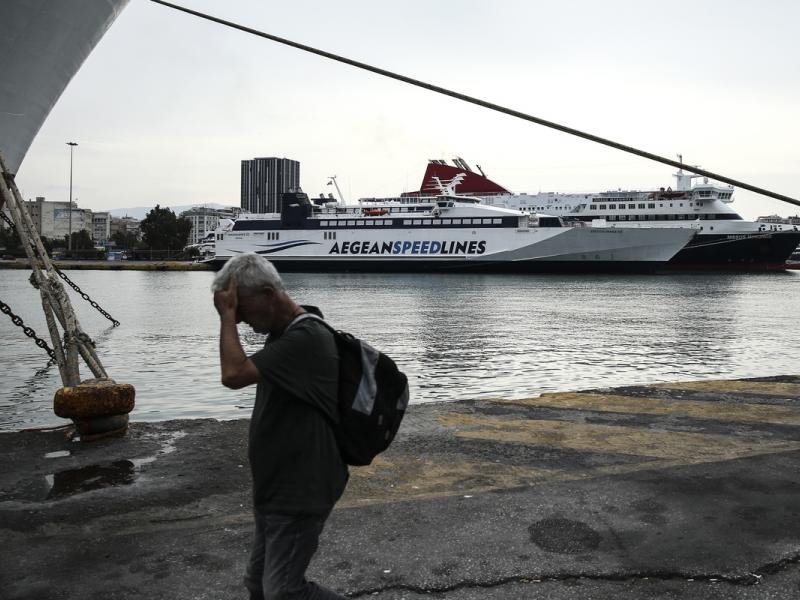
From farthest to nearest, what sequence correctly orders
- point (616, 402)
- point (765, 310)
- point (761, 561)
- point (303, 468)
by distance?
point (765, 310)
point (616, 402)
point (761, 561)
point (303, 468)

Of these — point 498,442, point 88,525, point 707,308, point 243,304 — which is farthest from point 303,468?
point 707,308

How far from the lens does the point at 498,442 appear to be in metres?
5.14

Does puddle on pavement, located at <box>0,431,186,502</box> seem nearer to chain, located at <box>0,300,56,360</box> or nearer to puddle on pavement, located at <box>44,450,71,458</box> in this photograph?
puddle on pavement, located at <box>44,450,71,458</box>

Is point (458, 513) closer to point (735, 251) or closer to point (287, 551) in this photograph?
point (287, 551)

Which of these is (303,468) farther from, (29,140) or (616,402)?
(29,140)

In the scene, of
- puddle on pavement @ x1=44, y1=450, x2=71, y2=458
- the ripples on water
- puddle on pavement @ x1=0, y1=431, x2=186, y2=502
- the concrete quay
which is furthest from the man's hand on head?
the ripples on water

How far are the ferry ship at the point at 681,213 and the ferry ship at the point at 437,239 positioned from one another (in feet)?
10.7

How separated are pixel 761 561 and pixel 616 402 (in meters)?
3.61

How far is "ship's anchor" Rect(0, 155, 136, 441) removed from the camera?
16.9ft

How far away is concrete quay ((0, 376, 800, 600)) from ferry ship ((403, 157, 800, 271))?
172ft

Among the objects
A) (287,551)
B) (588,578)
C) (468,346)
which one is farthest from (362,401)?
(468,346)

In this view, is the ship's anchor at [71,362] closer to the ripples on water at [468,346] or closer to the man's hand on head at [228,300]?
the ripples on water at [468,346]

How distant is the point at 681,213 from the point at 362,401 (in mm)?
65968

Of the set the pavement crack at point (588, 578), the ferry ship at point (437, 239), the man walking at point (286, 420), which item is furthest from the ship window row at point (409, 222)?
the man walking at point (286, 420)
